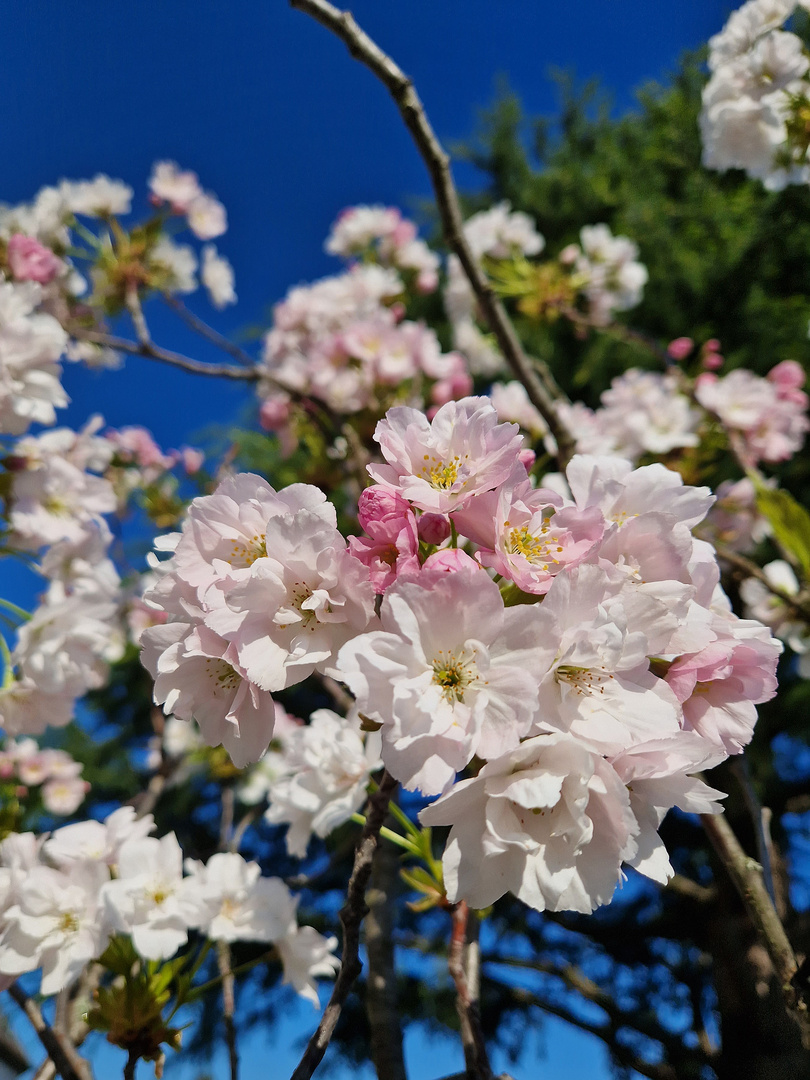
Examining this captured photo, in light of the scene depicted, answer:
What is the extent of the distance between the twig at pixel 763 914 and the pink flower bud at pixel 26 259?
2.22 metres

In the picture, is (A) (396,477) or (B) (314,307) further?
(B) (314,307)

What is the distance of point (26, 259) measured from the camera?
2.09 m

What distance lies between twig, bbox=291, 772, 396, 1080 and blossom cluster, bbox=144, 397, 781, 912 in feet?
0.56

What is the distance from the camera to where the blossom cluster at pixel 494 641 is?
569mm

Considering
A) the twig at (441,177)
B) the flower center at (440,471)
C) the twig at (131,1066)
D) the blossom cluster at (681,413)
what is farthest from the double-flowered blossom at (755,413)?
the twig at (131,1066)

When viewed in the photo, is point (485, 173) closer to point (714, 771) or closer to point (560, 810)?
point (714, 771)

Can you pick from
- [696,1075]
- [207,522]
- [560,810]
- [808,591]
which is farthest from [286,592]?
[696,1075]

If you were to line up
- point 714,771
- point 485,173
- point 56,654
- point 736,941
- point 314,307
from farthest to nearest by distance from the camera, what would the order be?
1. point 485,173
2. point 314,307
3. point 736,941
4. point 714,771
5. point 56,654

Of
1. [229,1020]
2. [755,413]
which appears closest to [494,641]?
[229,1020]

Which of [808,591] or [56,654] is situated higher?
[56,654]

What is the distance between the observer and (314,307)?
334cm

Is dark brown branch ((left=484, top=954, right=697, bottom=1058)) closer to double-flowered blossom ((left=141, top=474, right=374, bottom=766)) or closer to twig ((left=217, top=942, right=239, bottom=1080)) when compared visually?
twig ((left=217, top=942, right=239, bottom=1080))

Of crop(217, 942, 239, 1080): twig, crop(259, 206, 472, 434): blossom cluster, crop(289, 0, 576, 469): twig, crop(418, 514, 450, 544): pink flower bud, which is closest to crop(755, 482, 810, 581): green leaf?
crop(289, 0, 576, 469): twig

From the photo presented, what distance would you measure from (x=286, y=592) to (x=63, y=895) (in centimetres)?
80
